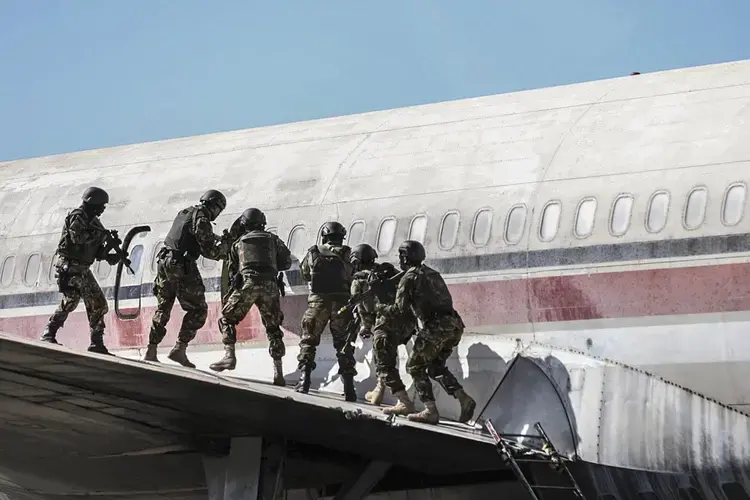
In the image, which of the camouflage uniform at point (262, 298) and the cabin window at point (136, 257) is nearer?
the camouflage uniform at point (262, 298)

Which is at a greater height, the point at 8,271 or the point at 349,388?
the point at 8,271

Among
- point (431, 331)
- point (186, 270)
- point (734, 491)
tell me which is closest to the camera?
point (734, 491)

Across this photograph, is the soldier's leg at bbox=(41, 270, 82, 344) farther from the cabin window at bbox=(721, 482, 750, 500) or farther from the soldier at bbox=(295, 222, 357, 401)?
the cabin window at bbox=(721, 482, 750, 500)

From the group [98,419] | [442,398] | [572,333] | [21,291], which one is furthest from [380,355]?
[21,291]

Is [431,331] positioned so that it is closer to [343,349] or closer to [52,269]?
[343,349]

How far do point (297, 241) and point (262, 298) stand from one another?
5.41 feet

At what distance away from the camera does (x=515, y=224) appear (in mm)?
16328

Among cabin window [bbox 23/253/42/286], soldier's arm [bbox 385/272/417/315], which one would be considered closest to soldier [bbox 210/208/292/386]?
soldier's arm [bbox 385/272/417/315]

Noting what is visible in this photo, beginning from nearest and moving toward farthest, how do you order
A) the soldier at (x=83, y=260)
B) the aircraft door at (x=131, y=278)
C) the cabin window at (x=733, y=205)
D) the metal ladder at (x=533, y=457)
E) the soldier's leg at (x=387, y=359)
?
the metal ladder at (x=533, y=457)
the cabin window at (x=733, y=205)
the soldier's leg at (x=387, y=359)
the soldier at (x=83, y=260)
the aircraft door at (x=131, y=278)

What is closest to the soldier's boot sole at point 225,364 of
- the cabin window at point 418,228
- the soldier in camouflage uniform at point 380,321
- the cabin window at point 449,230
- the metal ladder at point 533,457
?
the soldier in camouflage uniform at point 380,321

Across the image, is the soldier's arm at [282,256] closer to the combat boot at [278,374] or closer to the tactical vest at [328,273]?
the tactical vest at [328,273]

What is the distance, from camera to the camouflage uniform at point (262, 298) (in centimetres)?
1666

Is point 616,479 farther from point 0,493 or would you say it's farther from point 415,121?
point 0,493

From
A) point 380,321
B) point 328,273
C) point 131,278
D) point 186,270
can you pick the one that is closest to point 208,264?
point 131,278
